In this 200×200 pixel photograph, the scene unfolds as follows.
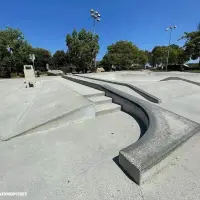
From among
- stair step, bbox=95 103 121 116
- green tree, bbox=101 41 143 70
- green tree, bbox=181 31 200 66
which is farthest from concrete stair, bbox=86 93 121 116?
green tree, bbox=181 31 200 66

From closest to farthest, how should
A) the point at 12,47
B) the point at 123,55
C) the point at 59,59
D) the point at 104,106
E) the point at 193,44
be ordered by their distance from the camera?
the point at 104,106, the point at 12,47, the point at 193,44, the point at 123,55, the point at 59,59

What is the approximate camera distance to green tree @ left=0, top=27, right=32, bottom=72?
1656 centimetres

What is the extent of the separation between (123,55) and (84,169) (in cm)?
3051

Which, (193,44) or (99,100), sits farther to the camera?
(193,44)

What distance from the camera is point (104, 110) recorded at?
4.01 metres

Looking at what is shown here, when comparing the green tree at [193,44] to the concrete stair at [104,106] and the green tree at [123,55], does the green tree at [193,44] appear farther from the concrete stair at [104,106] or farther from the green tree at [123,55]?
the concrete stair at [104,106]

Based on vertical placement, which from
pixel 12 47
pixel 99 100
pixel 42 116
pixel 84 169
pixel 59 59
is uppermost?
pixel 59 59

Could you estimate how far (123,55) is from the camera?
1182 inches

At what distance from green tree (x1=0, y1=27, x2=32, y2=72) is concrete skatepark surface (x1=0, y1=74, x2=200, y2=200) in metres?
18.1

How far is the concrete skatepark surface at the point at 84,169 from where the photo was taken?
5.30ft

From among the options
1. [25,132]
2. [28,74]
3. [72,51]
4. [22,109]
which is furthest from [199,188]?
[72,51]

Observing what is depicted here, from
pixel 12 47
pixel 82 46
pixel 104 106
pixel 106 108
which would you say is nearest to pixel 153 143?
pixel 106 108

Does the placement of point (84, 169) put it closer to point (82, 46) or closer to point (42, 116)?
point (42, 116)

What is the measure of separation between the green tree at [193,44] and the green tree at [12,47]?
28.5 metres
